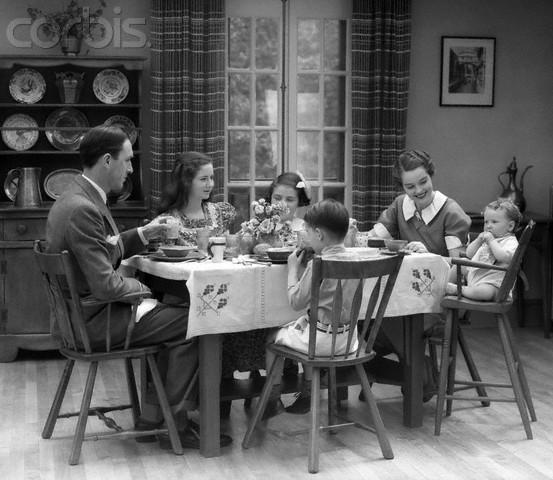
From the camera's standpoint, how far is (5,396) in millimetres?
5059

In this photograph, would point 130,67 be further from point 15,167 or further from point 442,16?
point 442,16

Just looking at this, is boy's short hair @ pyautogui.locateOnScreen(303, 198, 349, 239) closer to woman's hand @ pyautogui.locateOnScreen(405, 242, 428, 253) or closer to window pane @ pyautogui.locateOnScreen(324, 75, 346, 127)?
woman's hand @ pyautogui.locateOnScreen(405, 242, 428, 253)

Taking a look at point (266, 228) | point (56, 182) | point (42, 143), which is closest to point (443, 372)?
point (266, 228)

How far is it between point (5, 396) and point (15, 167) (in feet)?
5.93

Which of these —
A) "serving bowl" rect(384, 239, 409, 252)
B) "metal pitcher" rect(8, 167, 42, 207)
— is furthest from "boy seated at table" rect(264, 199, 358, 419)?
"metal pitcher" rect(8, 167, 42, 207)

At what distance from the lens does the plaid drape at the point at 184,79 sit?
6.25m

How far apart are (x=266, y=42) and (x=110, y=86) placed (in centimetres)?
110

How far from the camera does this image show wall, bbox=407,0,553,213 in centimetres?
685

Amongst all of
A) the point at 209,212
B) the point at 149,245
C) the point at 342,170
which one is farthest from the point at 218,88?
the point at 149,245

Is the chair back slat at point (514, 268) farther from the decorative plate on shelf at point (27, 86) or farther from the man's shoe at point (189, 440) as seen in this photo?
the decorative plate on shelf at point (27, 86)

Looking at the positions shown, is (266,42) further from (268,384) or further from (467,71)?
(268,384)

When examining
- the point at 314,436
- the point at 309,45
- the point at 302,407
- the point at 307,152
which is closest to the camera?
Result: the point at 314,436

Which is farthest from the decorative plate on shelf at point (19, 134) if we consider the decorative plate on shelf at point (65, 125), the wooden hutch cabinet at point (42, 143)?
the decorative plate on shelf at point (65, 125)

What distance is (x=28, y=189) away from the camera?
19.5ft
